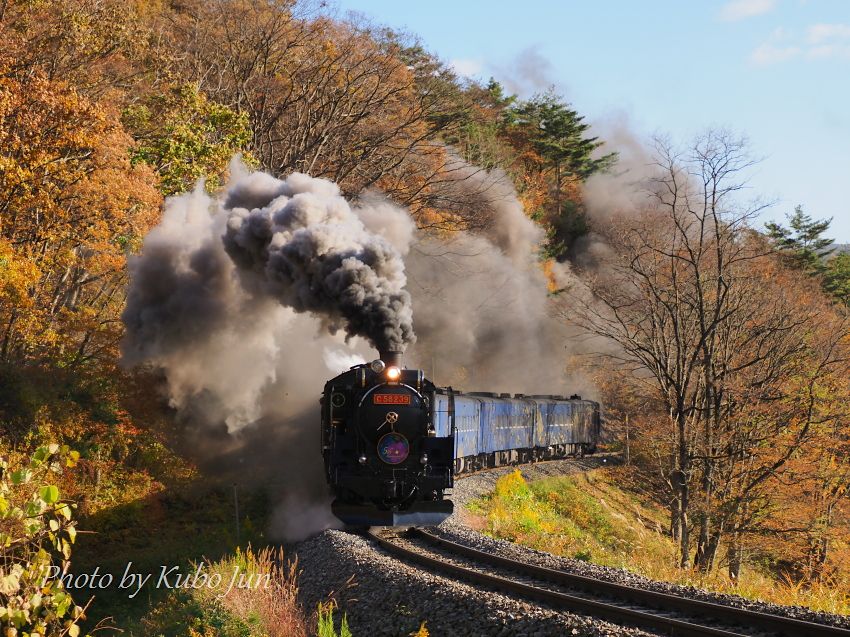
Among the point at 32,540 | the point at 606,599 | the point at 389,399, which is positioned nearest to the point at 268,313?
the point at 389,399

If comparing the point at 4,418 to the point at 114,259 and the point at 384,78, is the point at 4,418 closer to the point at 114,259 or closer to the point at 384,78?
the point at 114,259

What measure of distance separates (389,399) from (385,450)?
0.95 metres

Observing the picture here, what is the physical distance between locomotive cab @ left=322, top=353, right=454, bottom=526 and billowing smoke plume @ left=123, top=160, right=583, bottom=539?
1.65 m

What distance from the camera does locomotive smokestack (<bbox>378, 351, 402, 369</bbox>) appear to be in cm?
1752

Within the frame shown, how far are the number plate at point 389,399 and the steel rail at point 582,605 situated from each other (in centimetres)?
275

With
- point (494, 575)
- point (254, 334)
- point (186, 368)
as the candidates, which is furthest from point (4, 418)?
point (494, 575)

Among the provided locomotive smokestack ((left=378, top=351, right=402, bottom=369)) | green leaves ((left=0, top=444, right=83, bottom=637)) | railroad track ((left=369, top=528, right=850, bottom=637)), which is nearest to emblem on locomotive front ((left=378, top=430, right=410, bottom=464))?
railroad track ((left=369, top=528, right=850, bottom=637))

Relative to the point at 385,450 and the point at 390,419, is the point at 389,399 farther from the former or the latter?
the point at 385,450

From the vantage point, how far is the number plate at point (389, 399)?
16.0 metres

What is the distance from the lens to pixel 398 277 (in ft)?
64.5

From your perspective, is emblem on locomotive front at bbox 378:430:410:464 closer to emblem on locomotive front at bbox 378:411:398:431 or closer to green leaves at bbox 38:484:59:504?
emblem on locomotive front at bbox 378:411:398:431

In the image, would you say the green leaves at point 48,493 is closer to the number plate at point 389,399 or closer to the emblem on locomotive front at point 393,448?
the number plate at point 389,399

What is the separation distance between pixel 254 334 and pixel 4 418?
7.54 meters

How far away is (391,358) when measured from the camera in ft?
57.7
